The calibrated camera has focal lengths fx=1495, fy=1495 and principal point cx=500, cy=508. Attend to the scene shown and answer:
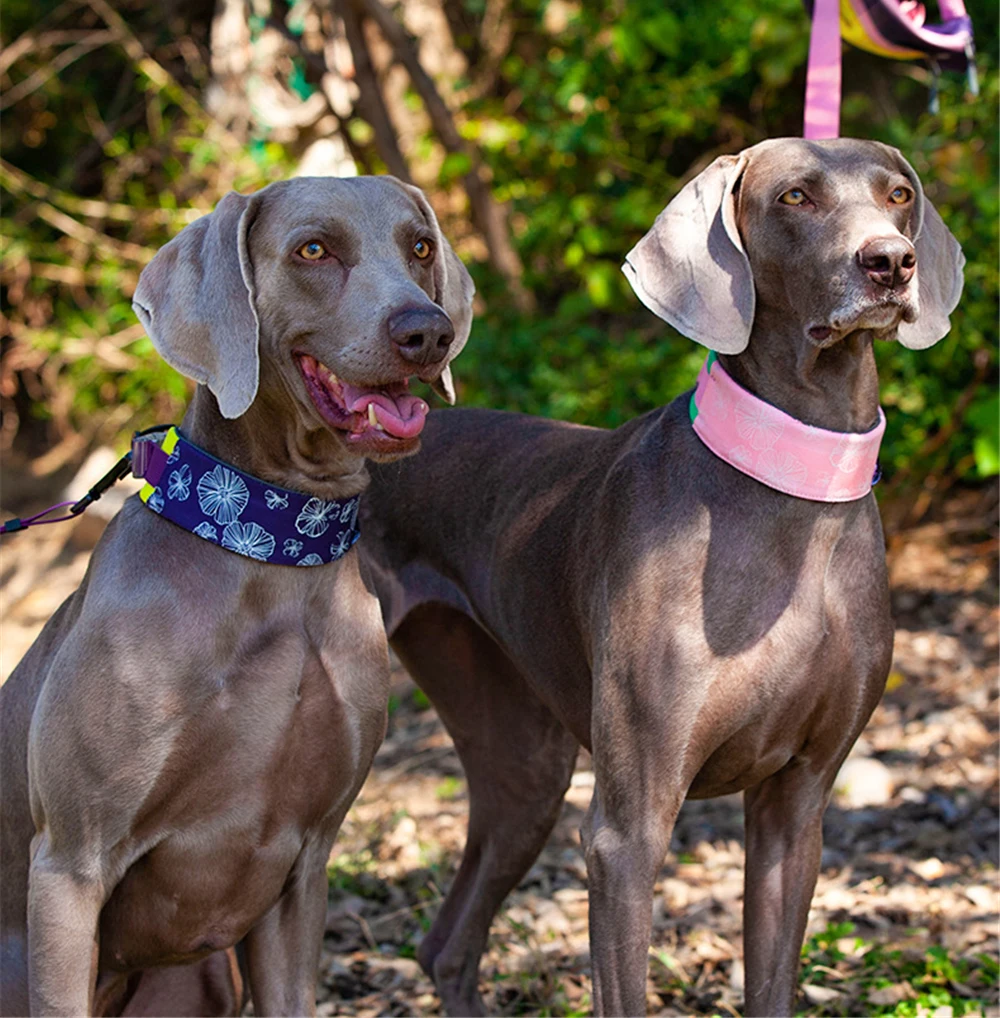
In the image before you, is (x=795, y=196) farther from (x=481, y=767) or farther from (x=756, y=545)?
(x=481, y=767)

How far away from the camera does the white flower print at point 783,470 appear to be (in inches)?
113

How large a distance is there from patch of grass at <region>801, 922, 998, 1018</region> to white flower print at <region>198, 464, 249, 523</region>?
1.91 metres

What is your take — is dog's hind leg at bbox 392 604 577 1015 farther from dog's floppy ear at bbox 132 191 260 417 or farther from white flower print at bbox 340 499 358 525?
dog's floppy ear at bbox 132 191 260 417

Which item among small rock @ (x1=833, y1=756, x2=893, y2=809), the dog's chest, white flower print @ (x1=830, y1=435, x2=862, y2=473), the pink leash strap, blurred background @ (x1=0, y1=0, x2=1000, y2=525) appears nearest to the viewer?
the dog's chest

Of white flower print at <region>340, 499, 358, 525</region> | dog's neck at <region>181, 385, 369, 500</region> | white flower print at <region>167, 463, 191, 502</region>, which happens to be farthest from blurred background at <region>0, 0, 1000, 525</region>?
white flower print at <region>167, 463, 191, 502</region>

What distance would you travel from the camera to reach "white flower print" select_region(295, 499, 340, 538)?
2.90 m

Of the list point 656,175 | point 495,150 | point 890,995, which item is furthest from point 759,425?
point 495,150

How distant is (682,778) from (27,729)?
1.32 meters

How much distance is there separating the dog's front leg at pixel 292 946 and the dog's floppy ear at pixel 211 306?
3.18ft

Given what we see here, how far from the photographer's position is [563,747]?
392cm

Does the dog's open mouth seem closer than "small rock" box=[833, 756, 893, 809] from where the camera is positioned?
Yes

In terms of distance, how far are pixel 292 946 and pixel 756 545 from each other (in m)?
1.25

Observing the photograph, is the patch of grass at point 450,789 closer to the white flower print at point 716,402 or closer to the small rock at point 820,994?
the small rock at point 820,994

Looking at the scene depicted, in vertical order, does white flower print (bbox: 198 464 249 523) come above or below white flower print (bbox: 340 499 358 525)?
above
